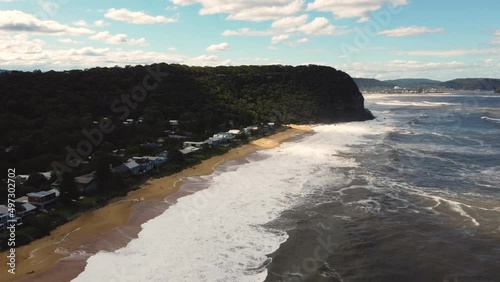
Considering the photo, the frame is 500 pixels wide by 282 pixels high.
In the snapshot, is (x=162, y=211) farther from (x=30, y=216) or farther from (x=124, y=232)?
(x=30, y=216)

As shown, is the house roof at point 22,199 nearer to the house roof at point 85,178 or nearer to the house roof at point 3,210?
the house roof at point 3,210

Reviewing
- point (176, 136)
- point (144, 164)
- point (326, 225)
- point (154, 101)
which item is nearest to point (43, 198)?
point (144, 164)

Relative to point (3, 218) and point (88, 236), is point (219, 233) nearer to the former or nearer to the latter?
point (88, 236)

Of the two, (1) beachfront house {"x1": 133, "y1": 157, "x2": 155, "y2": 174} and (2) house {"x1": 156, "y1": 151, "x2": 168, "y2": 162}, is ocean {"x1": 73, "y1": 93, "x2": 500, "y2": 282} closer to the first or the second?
(1) beachfront house {"x1": 133, "y1": 157, "x2": 155, "y2": 174}

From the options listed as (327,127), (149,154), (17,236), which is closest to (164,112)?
(149,154)

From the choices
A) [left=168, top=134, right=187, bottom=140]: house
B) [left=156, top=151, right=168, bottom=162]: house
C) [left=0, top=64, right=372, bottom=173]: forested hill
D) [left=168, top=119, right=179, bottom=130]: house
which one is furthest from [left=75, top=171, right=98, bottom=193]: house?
[left=168, top=119, right=179, bottom=130]: house

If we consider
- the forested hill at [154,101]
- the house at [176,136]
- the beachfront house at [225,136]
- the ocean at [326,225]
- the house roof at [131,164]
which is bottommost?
the ocean at [326,225]

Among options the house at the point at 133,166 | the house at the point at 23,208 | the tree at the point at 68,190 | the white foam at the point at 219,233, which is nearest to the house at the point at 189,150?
the white foam at the point at 219,233
